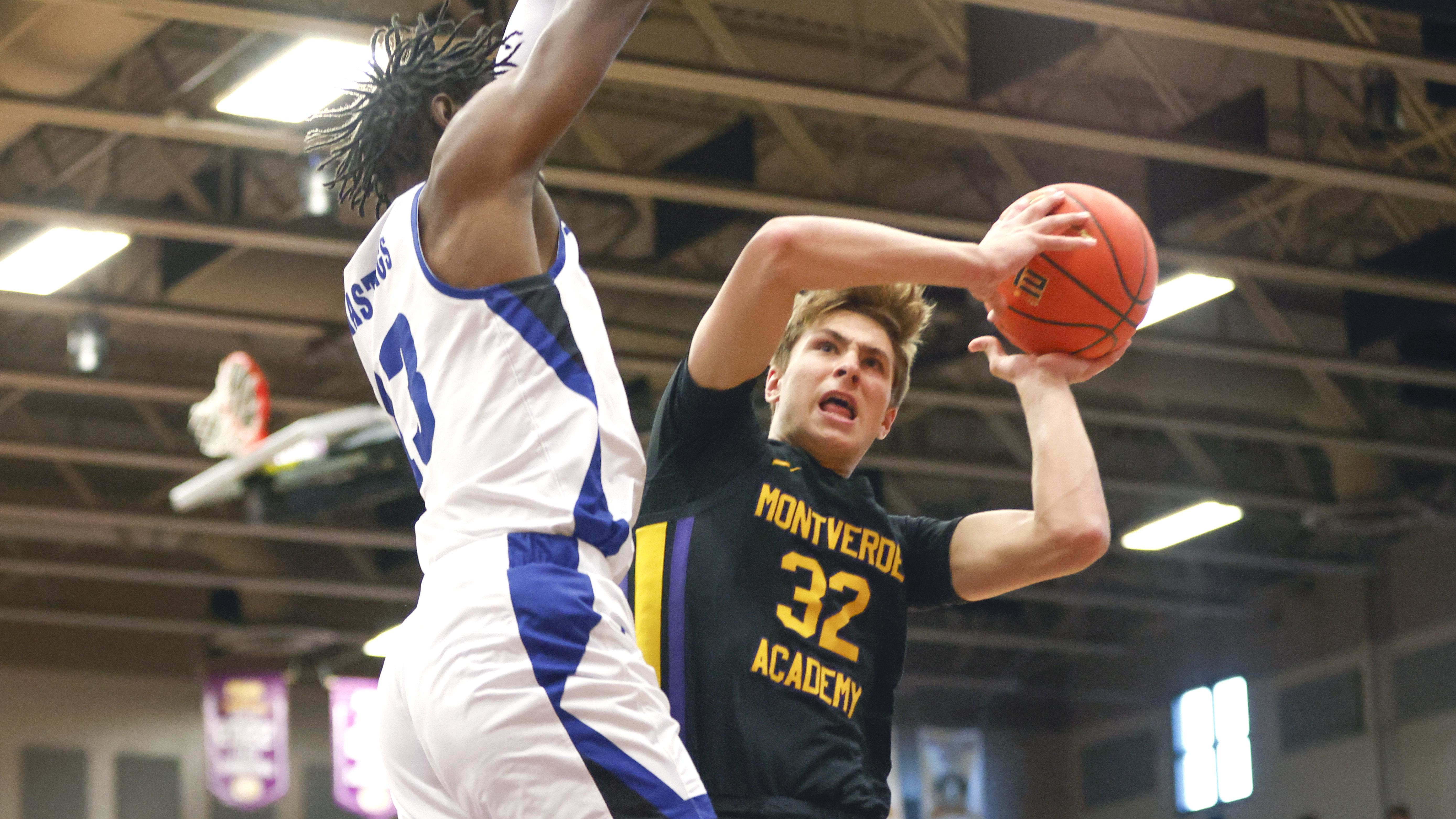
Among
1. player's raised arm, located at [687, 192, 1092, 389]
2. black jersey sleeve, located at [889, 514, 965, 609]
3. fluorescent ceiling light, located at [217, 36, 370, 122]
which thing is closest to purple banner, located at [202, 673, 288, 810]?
fluorescent ceiling light, located at [217, 36, 370, 122]

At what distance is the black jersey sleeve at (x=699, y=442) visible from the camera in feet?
10.2

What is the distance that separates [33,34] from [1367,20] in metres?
7.00

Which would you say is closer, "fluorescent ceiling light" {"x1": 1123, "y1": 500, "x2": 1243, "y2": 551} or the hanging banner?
"fluorescent ceiling light" {"x1": 1123, "y1": 500, "x2": 1243, "y2": 551}

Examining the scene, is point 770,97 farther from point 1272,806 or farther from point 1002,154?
point 1272,806

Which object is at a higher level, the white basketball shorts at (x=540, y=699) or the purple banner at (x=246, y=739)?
the purple banner at (x=246, y=739)

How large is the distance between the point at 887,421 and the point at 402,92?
3.66 ft

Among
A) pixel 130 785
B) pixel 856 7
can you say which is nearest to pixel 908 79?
pixel 856 7

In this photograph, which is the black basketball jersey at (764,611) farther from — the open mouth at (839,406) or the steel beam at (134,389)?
the steel beam at (134,389)

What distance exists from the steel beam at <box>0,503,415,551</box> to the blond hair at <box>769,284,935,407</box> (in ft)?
42.5

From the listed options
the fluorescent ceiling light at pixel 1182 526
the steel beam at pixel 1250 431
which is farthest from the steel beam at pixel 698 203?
the fluorescent ceiling light at pixel 1182 526

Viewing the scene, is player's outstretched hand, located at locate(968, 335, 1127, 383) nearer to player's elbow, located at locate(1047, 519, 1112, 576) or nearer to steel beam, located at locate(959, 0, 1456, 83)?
player's elbow, located at locate(1047, 519, 1112, 576)

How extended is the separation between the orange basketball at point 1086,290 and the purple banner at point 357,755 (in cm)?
1499

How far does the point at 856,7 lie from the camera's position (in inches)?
429

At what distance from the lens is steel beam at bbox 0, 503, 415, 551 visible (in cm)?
1594
